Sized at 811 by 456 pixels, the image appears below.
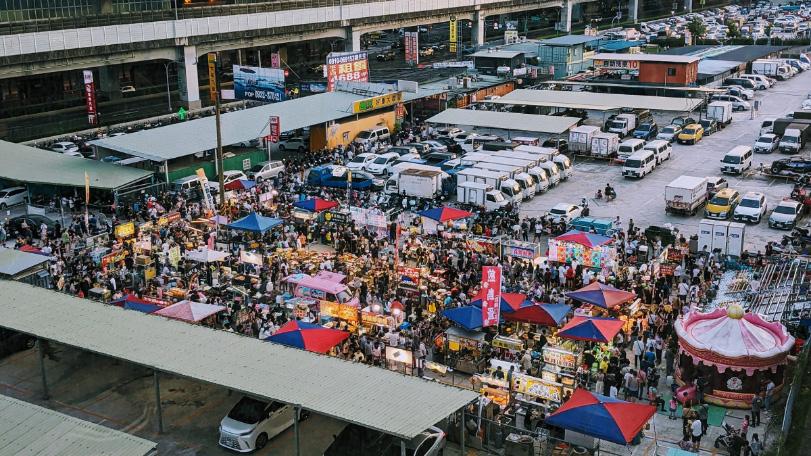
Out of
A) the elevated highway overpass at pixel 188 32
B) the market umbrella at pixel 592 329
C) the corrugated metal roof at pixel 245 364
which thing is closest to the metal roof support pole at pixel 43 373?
the corrugated metal roof at pixel 245 364

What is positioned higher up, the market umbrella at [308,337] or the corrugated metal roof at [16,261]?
the corrugated metal roof at [16,261]

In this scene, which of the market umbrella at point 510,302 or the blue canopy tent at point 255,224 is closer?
the market umbrella at point 510,302

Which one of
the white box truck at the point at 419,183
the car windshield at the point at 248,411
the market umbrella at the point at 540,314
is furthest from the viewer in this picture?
the white box truck at the point at 419,183

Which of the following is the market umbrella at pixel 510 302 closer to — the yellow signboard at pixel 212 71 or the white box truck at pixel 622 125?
the white box truck at pixel 622 125

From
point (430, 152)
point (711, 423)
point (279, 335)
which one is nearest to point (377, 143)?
point (430, 152)

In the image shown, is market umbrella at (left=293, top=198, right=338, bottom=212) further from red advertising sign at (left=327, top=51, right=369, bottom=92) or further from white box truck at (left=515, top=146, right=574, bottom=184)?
red advertising sign at (left=327, top=51, right=369, bottom=92)

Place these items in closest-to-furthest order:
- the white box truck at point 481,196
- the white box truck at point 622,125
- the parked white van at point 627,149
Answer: the white box truck at point 481,196 < the parked white van at point 627,149 < the white box truck at point 622,125

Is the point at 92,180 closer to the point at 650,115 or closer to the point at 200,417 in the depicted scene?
the point at 200,417
